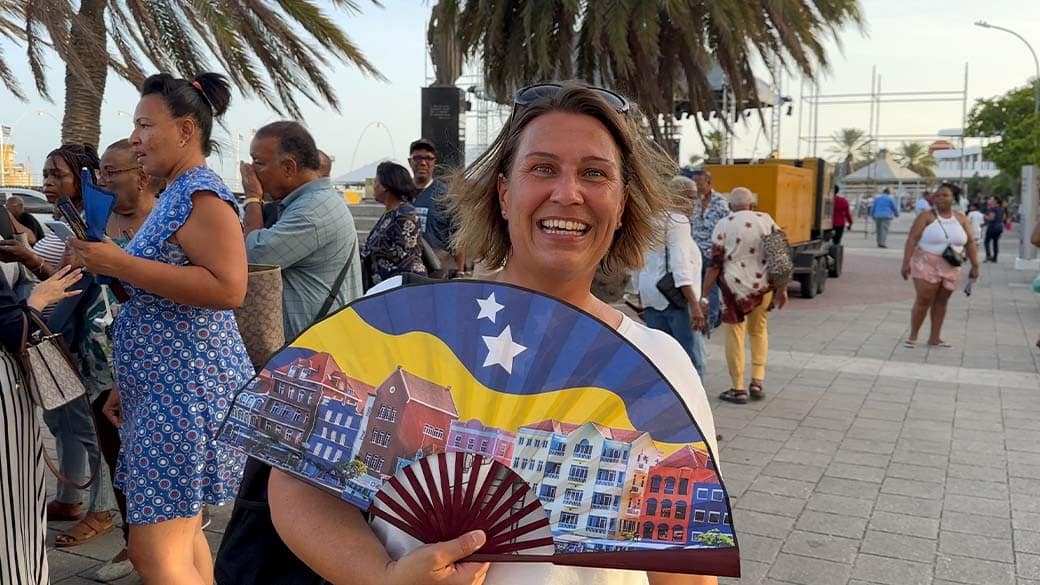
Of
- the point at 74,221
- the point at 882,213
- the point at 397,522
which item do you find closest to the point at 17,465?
the point at 74,221

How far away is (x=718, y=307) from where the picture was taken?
8.87 metres

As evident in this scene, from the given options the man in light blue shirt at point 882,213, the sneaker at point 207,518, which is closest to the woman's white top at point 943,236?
the sneaker at point 207,518

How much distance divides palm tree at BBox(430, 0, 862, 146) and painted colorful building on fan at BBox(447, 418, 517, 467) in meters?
10.4

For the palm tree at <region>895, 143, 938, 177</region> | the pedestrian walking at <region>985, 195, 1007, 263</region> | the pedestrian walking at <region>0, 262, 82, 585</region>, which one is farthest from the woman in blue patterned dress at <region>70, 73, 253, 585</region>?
the palm tree at <region>895, 143, 938, 177</region>

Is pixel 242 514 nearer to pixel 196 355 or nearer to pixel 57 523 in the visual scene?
pixel 196 355

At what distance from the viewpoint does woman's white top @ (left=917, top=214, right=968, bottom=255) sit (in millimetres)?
9281

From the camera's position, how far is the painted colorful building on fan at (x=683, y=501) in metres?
1.20

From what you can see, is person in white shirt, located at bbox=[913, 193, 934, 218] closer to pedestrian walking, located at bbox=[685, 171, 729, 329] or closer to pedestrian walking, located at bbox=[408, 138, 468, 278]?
pedestrian walking, located at bbox=[685, 171, 729, 329]

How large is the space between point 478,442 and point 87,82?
8649 millimetres

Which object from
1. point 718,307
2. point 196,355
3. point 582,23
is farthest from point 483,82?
point 196,355

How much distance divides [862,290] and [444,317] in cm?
1603

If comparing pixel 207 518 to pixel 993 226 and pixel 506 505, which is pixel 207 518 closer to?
pixel 506 505

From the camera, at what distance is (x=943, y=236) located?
9.29 metres

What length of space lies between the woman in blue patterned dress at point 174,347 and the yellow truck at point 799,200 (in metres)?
11.0
